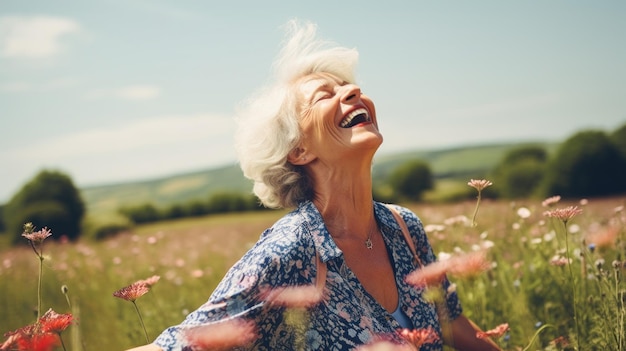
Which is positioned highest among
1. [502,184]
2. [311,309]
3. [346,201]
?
[346,201]

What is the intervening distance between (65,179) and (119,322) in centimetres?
2129

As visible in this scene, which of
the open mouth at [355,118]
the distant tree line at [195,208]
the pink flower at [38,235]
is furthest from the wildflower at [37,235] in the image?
the distant tree line at [195,208]

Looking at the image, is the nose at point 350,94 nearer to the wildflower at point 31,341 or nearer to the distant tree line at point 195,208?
the wildflower at point 31,341

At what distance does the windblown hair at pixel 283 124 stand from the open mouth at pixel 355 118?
204 mm

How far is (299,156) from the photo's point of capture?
92.6 inches

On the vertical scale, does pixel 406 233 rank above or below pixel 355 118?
below

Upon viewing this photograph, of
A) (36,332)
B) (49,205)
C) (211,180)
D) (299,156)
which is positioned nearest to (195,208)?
(49,205)

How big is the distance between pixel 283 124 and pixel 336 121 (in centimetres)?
26

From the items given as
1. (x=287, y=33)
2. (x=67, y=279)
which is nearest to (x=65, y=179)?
(x=67, y=279)

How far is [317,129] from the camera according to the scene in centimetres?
226

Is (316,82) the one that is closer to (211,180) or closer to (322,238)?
(322,238)

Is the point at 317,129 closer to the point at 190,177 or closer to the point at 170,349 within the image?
the point at 170,349

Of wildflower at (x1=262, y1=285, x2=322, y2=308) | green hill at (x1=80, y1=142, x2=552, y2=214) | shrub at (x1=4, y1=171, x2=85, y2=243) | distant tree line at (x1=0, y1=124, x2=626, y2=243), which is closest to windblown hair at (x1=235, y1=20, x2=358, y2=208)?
wildflower at (x1=262, y1=285, x2=322, y2=308)

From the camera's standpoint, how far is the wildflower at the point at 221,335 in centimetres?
151
